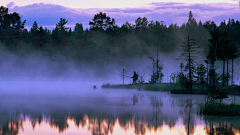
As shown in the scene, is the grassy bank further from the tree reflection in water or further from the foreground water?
the tree reflection in water

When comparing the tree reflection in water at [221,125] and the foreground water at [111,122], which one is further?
the foreground water at [111,122]

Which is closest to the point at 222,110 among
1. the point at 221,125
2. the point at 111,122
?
the point at 221,125

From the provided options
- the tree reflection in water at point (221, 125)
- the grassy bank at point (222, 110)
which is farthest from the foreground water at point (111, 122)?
the grassy bank at point (222, 110)

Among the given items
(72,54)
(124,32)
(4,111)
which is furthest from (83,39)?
(4,111)

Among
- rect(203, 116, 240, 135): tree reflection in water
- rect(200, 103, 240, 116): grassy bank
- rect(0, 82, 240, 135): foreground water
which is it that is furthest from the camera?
rect(200, 103, 240, 116): grassy bank

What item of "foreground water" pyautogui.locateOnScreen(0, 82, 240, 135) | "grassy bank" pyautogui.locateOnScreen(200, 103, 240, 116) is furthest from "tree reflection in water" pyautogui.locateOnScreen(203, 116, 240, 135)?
"grassy bank" pyautogui.locateOnScreen(200, 103, 240, 116)

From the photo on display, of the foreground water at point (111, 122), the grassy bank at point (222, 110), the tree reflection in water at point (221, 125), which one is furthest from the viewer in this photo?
the grassy bank at point (222, 110)

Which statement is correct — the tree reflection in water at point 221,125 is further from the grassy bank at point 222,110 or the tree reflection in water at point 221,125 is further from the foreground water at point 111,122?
the grassy bank at point 222,110

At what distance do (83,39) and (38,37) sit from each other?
497 inches

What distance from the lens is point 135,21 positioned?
387 feet

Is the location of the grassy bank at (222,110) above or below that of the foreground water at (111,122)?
above

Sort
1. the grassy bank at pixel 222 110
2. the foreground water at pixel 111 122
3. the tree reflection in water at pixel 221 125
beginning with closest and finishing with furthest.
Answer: the tree reflection in water at pixel 221 125 → the foreground water at pixel 111 122 → the grassy bank at pixel 222 110

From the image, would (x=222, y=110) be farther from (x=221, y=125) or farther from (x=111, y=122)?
(x=111, y=122)

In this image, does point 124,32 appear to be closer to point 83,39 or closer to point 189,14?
point 83,39
